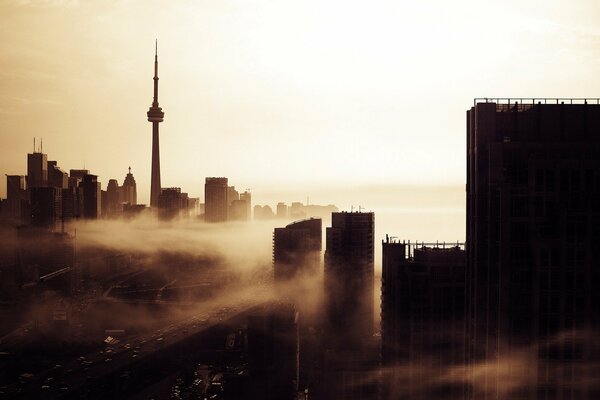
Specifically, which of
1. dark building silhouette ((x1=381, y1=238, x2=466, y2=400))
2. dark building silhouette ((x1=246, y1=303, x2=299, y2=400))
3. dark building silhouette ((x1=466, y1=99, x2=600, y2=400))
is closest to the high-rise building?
dark building silhouette ((x1=246, y1=303, x2=299, y2=400))

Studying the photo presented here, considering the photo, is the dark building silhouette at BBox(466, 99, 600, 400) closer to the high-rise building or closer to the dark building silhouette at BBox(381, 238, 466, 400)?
the dark building silhouette at BBox(381, 238, 466, 400)

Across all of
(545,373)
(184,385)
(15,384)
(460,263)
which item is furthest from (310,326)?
(545,373)

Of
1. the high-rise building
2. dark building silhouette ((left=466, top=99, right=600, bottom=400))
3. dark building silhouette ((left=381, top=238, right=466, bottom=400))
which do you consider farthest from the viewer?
the high-rise building

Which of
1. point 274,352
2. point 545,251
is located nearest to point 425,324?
point 545,251

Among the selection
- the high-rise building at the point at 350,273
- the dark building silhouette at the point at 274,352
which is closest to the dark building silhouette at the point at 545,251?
the dark building silhouette at the point at 274,352

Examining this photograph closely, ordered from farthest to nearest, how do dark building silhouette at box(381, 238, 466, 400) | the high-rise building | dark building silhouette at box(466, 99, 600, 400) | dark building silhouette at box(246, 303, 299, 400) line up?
the high-rise building
dark building silhouette at box(246, 303, 299, 400)
dark building silhouette at box(381, 238, 466, 400)
dark building silhouette at box(466, 99, 600, 400)

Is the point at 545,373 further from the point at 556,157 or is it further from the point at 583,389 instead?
the point at 556,157

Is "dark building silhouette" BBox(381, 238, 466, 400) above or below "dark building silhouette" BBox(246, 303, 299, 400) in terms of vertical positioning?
above
